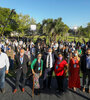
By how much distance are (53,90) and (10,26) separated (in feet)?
140

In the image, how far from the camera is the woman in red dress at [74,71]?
4871 millimetres

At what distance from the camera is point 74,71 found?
4938 mm

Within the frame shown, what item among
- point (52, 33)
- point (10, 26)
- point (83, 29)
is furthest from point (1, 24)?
point (83, 29)

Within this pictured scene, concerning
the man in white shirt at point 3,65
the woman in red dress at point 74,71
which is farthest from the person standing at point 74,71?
the man in white shirt at point 3,65

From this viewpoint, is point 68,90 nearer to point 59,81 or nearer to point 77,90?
point 77,90

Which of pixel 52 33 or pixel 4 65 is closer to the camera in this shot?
pixel 4 65

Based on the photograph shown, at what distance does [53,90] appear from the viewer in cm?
511

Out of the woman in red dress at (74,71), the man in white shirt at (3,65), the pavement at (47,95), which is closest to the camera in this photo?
the pavement at (47,95)

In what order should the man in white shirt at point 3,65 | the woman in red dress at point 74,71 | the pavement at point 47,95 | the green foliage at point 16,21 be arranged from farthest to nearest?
the green foliage at point 16,21 → the woman in red dress at point 74,71 → the man in white shirt at point 3,65 → the pavement at point 47,95

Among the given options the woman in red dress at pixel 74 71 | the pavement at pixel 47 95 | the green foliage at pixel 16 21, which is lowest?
the pavement at pixel 47 95

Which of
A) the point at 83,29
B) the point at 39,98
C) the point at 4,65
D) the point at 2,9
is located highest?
the point at 2,9

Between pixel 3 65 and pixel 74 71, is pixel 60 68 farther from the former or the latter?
pixel 3 65

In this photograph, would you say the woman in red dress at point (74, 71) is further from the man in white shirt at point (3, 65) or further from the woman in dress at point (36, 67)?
the man in white shirt at point (3, 65)

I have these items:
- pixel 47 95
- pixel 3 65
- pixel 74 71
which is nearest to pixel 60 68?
pixel 74 71
